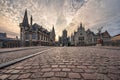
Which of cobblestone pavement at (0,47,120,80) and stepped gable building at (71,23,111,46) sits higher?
stepped gable building at (71,23,111,46)

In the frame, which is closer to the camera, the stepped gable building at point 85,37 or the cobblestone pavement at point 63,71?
the cobblestone pavement at point 63,71

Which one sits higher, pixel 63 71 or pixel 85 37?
pixel 85 37

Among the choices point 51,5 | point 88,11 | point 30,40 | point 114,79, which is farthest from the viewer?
point 30,40

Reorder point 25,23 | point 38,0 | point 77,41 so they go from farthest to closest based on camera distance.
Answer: point 77,41
point 25,23
point 38,0

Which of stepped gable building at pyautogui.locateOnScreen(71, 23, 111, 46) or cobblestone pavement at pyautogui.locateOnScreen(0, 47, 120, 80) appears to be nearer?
cobblestone pavement at pyautogui.locateOnScreen(0, 47, 120, 80)

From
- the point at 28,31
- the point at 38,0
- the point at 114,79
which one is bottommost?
the point at 114,79

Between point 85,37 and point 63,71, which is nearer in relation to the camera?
point 63,71

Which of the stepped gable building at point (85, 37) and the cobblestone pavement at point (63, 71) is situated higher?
the stepped gable building at point (85, 37)

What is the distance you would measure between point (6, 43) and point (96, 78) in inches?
778

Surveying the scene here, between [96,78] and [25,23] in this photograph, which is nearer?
[96,78]

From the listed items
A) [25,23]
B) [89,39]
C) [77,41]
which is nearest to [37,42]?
[25,23]

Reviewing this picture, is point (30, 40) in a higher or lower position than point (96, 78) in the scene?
higher

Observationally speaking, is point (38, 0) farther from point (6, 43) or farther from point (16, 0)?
point (6, 43)

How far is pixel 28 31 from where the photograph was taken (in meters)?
33.8
